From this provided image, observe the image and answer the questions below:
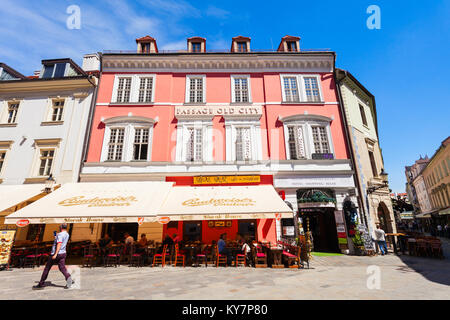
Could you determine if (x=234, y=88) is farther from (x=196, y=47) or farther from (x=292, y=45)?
(x=292, y=45)

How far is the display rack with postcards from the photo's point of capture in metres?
8.13

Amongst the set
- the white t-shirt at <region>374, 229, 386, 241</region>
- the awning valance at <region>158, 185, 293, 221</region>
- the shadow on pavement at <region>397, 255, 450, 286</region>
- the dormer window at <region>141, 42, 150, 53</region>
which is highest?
the dormer window at <region>141, 42, 150, 53</region>

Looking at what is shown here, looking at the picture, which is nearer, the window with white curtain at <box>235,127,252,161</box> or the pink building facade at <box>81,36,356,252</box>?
the pink building facade at <box>81,36,356,252</box>

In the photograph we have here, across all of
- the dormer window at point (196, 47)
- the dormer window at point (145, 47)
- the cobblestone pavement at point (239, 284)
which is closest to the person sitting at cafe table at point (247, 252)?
→ the cobblestone pavement at point (239, 284)

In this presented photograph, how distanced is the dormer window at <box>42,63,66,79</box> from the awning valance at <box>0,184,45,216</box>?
8.13 metres

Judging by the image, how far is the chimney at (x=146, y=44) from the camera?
597 inches

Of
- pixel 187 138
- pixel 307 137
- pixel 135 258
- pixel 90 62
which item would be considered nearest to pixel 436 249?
pixel 307 137

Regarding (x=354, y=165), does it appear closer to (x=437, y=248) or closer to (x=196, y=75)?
(x=437, y=248)

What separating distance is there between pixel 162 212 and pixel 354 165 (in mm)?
11597

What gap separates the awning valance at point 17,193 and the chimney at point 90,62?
10868 mm

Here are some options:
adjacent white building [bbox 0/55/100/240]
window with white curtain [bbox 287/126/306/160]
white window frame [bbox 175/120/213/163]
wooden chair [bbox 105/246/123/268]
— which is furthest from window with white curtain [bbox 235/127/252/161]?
adjacent white building [bbox 0/55/100/240]

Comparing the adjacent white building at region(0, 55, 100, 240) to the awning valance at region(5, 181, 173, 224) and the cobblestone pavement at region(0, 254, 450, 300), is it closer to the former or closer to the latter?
the awning valance at region(5, 181, 173, 224)
